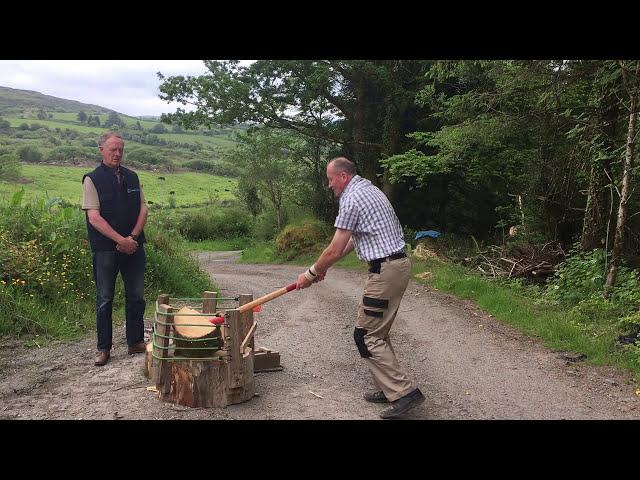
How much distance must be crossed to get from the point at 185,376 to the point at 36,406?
1.37 meters

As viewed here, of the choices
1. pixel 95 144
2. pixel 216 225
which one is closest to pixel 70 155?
pixel 95 144

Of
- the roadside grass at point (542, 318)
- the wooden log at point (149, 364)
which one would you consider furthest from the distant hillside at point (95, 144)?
the wooden log at point (149, 364)

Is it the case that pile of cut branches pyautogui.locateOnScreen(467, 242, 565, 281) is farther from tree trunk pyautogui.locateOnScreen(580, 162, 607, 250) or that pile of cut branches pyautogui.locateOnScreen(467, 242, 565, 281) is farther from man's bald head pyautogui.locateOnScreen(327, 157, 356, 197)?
man's bald head pyautogui.locateOnScreen(327, 157, 356, 197)

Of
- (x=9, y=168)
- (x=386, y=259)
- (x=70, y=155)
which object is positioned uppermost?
(x=70, y=155)

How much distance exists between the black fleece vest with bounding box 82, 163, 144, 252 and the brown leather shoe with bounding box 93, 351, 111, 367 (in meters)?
1.12

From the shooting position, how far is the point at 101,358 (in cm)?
602

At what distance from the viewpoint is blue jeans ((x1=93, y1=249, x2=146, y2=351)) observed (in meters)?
6.04

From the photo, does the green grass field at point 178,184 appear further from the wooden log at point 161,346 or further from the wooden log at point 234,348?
the wooden log at point 234,348

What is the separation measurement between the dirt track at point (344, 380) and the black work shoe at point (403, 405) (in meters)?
0.20

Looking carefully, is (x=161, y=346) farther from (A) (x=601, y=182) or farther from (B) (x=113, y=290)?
(A) (x=601, y=182)

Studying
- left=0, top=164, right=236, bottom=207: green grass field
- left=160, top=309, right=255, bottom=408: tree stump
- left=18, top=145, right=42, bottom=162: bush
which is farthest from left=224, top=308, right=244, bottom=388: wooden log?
left=18, top=145, right=42, bottom=162: bush

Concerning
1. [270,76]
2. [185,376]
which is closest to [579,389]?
[185,376]

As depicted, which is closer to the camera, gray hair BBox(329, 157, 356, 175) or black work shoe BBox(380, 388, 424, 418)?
black work shoe BBox(380, 388, 424, 418)

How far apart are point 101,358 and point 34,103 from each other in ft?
387
